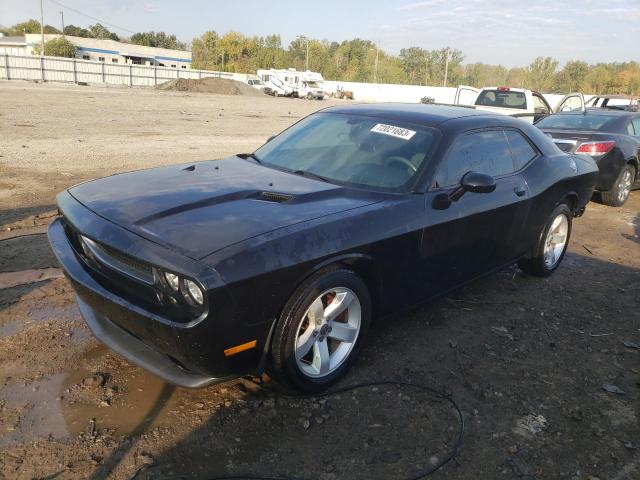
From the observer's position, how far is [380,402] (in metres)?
3.08

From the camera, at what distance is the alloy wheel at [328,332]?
9.70ft

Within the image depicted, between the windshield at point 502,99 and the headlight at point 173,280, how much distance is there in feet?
40.4

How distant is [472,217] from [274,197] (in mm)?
1537

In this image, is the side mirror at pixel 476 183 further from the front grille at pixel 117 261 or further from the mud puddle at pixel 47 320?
the mud puddle at pixel 47 320

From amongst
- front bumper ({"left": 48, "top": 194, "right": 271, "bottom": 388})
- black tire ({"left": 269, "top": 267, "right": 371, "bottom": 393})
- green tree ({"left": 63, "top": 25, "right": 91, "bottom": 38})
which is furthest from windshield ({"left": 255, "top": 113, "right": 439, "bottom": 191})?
green tree ({"left": 63, "top": 25, "right": 91, "bottom": 38})

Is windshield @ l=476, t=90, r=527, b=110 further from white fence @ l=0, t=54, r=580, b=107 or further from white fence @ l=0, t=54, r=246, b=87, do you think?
white fence @ l=0, t=54, r=246, b=87

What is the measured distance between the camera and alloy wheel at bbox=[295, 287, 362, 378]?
296cm

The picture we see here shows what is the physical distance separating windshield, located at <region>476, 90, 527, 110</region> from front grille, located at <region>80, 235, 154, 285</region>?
12.2 meters

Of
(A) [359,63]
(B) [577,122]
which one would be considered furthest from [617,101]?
(A) [359,63]

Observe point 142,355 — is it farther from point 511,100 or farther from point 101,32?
point 101,32

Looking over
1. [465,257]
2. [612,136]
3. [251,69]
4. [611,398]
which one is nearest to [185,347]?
[465,257]

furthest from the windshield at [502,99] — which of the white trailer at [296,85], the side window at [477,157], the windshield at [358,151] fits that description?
the white trailer at [296,85]

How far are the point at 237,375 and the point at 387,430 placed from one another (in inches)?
34.4

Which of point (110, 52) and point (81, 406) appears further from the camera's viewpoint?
point (110, 52)
